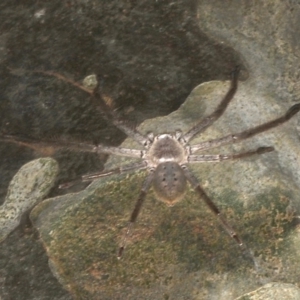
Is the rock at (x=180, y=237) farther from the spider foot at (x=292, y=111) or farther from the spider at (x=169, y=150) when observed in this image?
the spider foot at (x=292, y=111)

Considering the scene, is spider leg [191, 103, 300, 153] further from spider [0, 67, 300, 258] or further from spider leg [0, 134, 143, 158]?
spider leg [0, 134, 143, 158]

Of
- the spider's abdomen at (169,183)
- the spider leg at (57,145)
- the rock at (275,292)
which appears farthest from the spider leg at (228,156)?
the rock at (275,292)

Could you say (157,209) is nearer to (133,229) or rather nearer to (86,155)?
(133,229)

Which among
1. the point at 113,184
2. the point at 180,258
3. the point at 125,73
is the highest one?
the point at 125,73

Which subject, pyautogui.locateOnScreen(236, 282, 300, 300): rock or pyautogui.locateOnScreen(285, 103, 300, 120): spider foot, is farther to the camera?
pyautogui.locateOnScreen(285, 103, 300, 120): spider foot

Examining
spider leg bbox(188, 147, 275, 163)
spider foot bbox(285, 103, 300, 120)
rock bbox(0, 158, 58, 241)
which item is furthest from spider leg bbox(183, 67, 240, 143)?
rock bbox(0, 158, 58, 241)

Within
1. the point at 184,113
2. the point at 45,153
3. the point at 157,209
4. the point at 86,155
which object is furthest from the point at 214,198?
the point at 45,153
